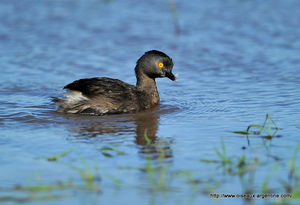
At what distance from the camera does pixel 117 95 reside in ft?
31.2

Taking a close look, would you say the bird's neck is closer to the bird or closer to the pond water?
the bird

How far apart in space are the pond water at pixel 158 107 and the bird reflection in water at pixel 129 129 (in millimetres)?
15

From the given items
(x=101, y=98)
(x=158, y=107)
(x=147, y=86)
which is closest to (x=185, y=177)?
(x=101, y=98)

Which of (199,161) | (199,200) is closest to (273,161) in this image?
(199,161)

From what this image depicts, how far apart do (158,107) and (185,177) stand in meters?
3.78

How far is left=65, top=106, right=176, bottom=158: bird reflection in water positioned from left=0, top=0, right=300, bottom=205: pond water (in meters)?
0.02

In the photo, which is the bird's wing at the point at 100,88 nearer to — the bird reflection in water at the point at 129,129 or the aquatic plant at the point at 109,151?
the bird reflection in water at the point at 129,129

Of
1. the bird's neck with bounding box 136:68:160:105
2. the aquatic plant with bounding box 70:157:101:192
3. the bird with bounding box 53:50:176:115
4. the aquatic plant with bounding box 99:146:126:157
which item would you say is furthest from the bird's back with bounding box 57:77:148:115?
the aquatic plant with bounding box 70:157:101:192

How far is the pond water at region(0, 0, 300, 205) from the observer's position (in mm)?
A: 5980

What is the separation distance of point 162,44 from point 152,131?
6012 mm

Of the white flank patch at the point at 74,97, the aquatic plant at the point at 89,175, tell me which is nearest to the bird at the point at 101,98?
the white flank patch at the point at 74,97

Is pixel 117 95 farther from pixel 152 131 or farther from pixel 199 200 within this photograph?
pixel 199 200

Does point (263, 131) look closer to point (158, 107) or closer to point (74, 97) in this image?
point (158, 107)

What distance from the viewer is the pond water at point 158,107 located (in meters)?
5.98
